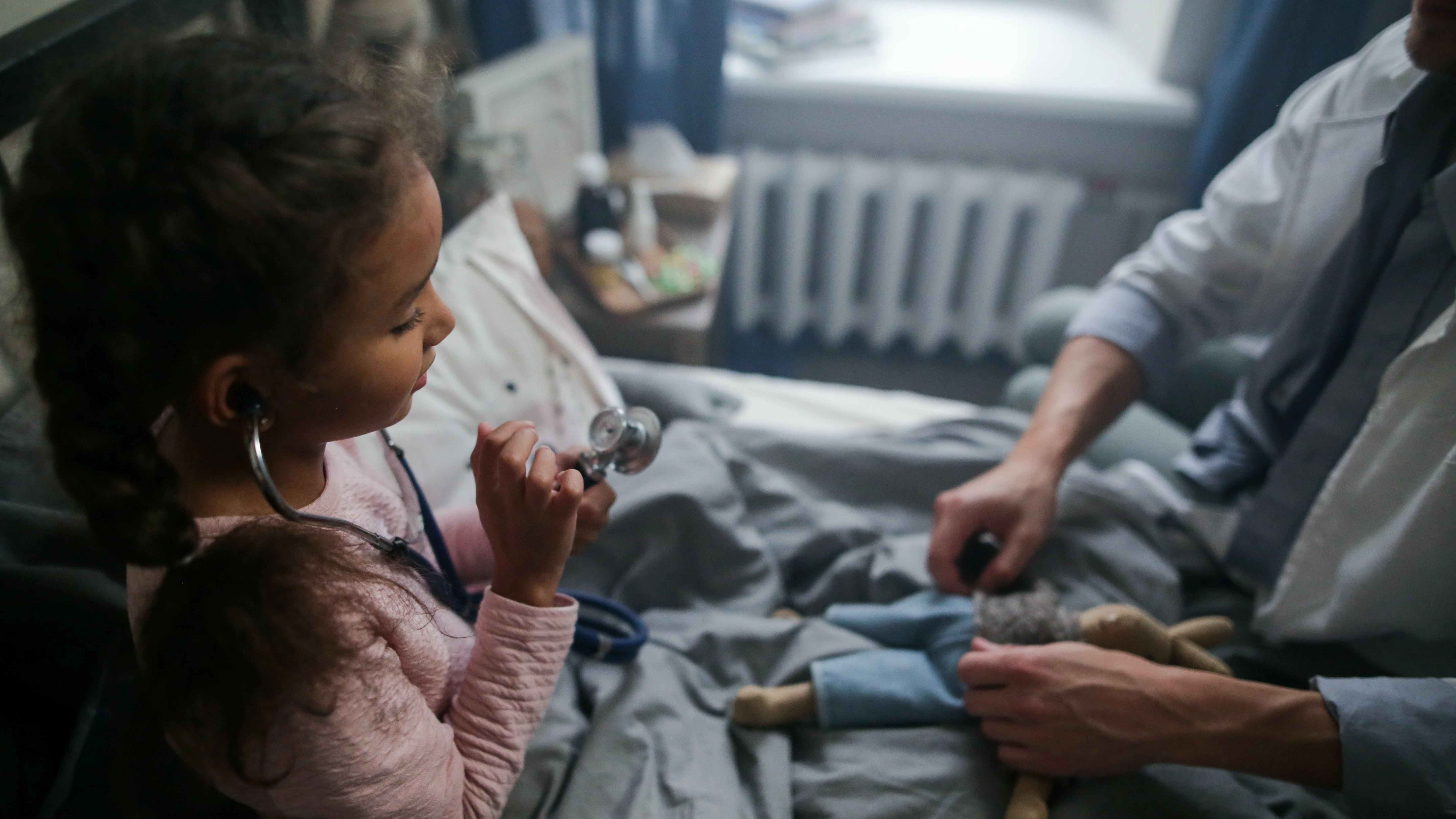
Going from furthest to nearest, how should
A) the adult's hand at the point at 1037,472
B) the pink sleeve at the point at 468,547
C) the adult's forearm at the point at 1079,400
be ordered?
1. the adult's forearm at the point at 1079,400
2. the adult's hand at the point at 1037,472
3. the pink sleeve at the point at 468,547

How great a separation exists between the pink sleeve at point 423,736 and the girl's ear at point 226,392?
0.56 feet

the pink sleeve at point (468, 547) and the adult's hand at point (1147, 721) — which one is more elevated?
the pink sleeve at point (468, 547)

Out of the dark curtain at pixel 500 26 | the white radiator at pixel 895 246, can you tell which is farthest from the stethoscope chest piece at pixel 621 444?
the white radiator at pixel 895 246

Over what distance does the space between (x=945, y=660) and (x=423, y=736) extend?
48 centimetres

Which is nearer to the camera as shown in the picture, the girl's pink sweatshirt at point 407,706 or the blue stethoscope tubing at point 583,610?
the girl's pink sweatshirt at point 407,706

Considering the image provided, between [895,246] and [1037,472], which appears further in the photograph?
[895,246]

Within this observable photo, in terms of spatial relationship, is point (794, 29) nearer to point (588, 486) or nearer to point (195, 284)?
point (588, 486)

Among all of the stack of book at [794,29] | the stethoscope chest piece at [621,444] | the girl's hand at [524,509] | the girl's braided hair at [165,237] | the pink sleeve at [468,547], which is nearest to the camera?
the girl's braided hair at [165,237]

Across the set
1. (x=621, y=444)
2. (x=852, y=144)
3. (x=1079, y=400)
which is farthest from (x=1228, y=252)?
(x=852, y=144)

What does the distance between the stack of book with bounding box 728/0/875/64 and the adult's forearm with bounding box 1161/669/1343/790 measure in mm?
1643

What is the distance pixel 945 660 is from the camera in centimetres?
81

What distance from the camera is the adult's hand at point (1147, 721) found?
711 mm

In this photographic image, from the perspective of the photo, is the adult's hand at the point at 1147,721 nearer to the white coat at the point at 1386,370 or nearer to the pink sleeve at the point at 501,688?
Result: the white coat at the point at 1386,370

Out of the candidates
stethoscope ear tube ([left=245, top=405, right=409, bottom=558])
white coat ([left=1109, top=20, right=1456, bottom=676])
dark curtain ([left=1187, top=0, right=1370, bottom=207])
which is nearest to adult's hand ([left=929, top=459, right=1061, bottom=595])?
white coat ([left=1109, top=20, right=1456, bottom=676])
